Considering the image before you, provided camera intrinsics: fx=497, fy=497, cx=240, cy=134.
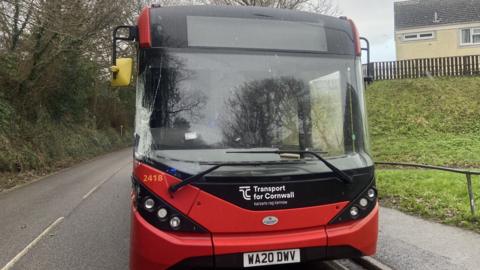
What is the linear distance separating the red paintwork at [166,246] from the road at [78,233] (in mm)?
1985

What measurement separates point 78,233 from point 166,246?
443 cm

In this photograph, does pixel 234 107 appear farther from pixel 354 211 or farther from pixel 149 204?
pixel 354 211

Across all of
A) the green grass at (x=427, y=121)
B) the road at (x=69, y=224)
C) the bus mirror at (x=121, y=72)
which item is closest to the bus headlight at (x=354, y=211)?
the bus mirror at (x=121, y=72)

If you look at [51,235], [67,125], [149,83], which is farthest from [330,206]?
[67,125]

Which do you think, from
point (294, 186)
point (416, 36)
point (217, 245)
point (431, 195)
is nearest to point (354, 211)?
point (294, 186)

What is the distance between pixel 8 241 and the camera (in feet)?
25.8

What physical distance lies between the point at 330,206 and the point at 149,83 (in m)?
2.10

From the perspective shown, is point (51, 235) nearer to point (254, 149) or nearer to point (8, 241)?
point (8, 241)

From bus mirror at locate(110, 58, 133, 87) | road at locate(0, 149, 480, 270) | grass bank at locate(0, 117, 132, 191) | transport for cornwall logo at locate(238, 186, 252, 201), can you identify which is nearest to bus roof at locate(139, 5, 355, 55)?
bus mirror at locate(110, 58, 133, 87)

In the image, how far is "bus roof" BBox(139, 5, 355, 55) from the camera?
4930 millimetres

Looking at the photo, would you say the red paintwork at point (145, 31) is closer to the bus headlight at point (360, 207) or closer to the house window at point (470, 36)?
the bus headlight at point (360, 207)

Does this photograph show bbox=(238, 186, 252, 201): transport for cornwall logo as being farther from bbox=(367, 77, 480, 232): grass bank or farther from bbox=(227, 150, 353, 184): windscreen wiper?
bbox=(367, 77, 480, 232): grass bank

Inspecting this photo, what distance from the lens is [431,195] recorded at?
8750 mm

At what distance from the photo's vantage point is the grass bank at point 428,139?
8.41 meters
